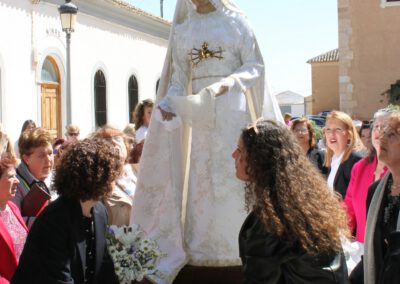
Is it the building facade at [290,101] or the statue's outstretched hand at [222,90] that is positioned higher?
the building facade at [290,101]

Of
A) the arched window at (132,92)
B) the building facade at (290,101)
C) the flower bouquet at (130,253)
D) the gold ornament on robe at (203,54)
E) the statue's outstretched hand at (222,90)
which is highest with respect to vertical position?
the building facade at (290,101)

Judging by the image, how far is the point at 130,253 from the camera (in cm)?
325

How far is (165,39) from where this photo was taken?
73.3 ft

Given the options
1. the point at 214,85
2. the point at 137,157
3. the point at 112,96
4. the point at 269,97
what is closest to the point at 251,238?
the point at 214,85

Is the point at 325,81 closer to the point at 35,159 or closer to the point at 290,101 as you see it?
the point at 35,159

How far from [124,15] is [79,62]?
10.0 feet

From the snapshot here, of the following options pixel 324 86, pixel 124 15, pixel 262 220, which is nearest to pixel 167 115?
pixel 262 220

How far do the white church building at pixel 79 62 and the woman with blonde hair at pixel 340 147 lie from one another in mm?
7592

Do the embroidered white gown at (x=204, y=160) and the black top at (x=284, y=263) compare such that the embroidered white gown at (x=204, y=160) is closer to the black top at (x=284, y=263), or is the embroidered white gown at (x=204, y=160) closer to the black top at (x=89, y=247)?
the black top at (x=89, y=247)

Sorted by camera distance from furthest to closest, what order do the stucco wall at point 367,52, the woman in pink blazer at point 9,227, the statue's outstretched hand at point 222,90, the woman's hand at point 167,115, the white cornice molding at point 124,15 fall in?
the stucco wall at point 367,52 → the white cornice molding at point 124,15 → the woman's hand at point 167,115 → the statue's outstretched hand at point 222,90 → the woman in pink blazer at point 9,227

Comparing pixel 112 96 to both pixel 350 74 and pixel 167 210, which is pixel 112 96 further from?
pixel 167 210

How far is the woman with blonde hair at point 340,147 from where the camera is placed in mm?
5387

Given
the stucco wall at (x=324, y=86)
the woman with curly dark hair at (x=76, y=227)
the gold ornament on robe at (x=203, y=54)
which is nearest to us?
the woman with curly dark hair at (x=76, y=227)

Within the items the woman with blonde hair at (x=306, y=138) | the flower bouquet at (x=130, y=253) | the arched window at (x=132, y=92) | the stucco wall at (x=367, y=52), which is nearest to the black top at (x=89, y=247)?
the flower bouquet at (x=130, y=253)
